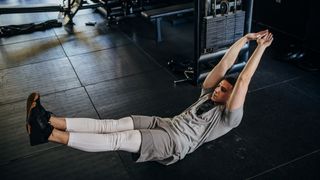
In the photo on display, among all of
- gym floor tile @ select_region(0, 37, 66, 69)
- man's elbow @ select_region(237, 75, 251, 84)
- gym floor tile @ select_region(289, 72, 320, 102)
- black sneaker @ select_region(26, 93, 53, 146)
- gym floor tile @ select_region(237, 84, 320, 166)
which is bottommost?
gym floor tile @ select_region(237, 84, 320, 166)

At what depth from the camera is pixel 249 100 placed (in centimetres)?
343

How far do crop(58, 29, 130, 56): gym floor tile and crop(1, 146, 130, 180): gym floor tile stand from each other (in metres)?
2.38

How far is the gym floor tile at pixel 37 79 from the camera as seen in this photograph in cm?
387

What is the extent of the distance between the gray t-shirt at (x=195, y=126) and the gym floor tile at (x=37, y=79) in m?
1.90

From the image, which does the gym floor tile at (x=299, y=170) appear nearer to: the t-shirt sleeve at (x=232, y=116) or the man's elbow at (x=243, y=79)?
the t-shirt sleeve at (x=232, y=116)

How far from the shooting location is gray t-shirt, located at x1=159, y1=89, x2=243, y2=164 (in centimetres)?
238

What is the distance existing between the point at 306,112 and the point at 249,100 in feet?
1.83

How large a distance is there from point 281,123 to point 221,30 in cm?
118

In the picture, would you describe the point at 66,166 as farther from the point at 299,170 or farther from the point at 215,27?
the point at 215,27

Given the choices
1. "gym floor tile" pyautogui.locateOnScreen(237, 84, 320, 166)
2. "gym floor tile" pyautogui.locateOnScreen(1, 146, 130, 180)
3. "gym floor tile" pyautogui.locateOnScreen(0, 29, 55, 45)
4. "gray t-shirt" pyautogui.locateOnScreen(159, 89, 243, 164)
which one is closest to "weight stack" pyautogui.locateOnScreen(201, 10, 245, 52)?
"gym floor tile" pyautogui.locateOnScreen(237, 84, 320, 166)

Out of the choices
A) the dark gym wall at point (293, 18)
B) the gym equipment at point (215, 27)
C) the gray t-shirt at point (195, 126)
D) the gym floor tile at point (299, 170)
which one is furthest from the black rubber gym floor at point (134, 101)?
the dark gym wall at point (293, 18)

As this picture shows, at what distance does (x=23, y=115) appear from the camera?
3.39 m

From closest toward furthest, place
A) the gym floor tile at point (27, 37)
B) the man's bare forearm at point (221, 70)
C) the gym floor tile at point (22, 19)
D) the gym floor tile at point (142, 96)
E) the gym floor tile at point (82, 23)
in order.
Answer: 1. the man's bare forearm at point (221, 70)
2. the gym floor tile at point (142, 96)
3. the gym floor tile at point (27, 37)
4. the gym floor tile at point (82, 23)
5. the gym floor tile at point (22, 19)

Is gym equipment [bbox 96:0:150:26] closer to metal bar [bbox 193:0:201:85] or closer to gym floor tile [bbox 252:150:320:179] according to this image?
metal bar [bbox 193:0:201:85]
